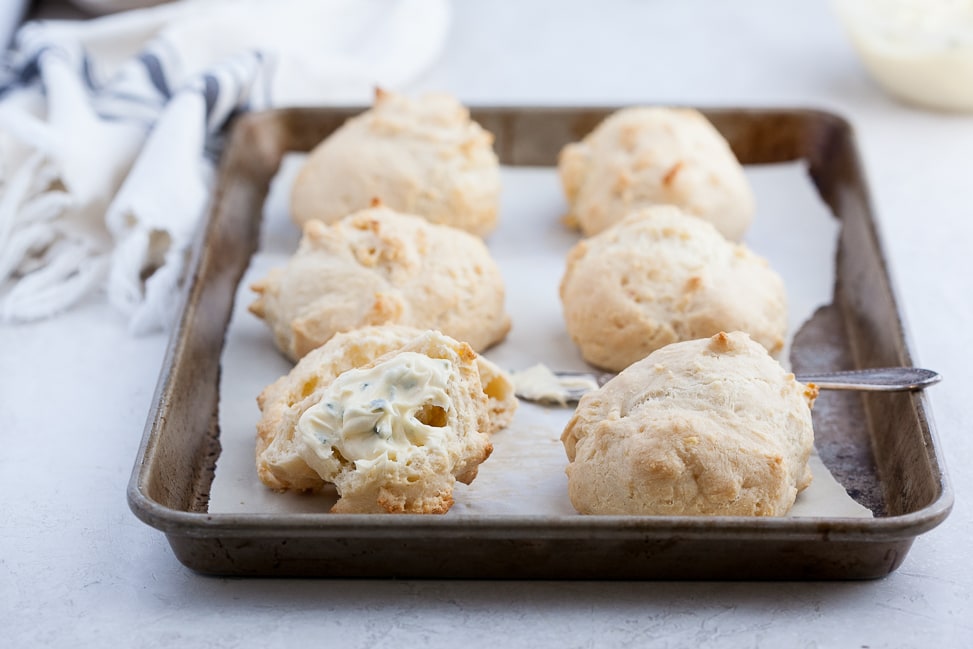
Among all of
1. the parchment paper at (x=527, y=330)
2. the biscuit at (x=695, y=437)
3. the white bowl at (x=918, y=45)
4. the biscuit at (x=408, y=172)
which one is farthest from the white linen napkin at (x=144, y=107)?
the white bowl at (x=918, y=45)

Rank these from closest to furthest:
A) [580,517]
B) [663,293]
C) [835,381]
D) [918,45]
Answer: [580,517] → [835,381] → [663,293] → [918,45]

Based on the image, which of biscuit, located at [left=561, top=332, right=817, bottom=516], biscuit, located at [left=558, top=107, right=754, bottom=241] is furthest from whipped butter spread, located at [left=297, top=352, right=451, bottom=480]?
biscuit, located at [left=558, top=107, right=754, bottom=241]

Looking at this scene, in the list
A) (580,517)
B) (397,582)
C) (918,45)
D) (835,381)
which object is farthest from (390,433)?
(918,45)

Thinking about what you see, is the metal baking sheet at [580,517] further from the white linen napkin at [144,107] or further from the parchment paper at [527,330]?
the white linen napkin at [144,107]

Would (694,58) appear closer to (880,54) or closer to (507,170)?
(880,54)

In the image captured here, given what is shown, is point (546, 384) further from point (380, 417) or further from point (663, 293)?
point (380, 417)

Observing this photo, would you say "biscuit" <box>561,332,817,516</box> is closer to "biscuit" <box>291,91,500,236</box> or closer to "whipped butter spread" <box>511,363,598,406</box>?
"whipped butter spread" <box>511,363,598,406</box>
